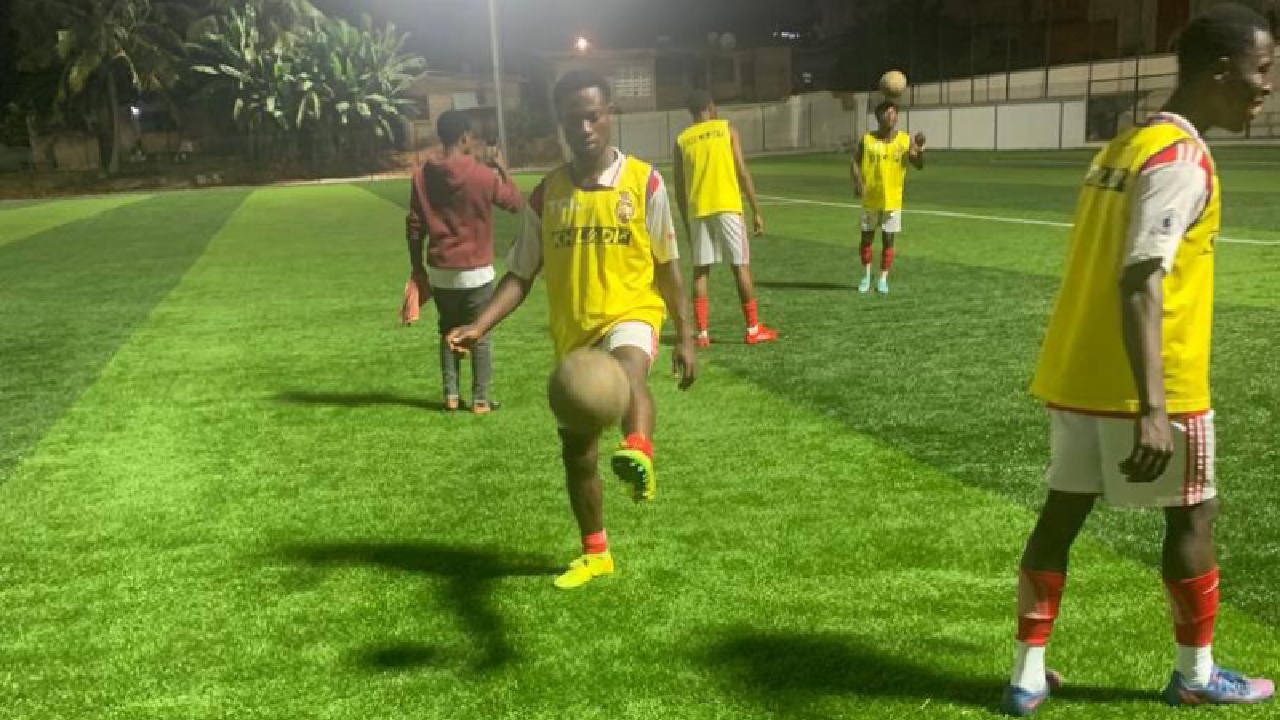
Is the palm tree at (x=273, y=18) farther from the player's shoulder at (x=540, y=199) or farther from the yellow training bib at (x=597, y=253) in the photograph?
the yellow training bib at (x=597, y=253)

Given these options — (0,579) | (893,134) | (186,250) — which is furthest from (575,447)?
(186,250)

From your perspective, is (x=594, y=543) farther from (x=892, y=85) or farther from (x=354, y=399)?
(x=892, y=85)

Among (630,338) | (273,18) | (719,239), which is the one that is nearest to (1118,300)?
(630,338)

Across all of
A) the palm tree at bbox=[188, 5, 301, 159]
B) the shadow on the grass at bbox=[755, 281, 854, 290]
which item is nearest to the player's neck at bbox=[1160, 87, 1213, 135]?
the shadow on the grass at bbox=[755, 281, 854, 290]

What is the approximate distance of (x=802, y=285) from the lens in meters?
13.9

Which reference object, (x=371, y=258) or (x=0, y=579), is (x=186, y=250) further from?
(x=0, y=579)

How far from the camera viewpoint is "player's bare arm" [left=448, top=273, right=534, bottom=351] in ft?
15.7

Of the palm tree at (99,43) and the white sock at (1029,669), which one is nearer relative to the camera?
the white sock at (1029,669)

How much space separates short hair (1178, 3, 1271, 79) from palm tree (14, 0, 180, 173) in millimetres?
62471

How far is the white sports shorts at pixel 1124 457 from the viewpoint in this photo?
3232 mm

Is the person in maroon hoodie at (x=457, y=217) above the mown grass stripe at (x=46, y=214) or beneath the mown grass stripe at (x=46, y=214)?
above

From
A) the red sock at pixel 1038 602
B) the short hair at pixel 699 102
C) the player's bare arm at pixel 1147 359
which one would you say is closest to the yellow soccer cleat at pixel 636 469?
the red sock at pixel 1038 602

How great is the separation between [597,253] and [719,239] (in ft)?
19.3

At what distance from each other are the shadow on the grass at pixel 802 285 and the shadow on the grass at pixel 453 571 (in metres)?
8.80
